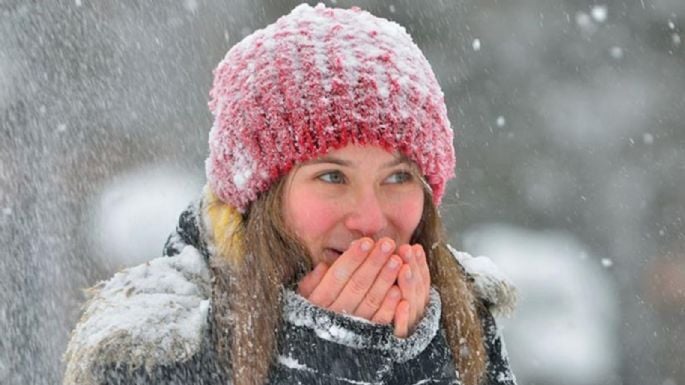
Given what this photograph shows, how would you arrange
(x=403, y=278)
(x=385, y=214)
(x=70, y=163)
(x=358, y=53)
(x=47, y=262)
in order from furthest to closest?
1. (x=70, y=163)
2. (x=47, y=262)
3. (x=358, y=53)
4. (x=385, y=214)
5. (x=403, y=278)

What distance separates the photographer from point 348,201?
5.90 ft

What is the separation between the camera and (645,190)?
7352 mm

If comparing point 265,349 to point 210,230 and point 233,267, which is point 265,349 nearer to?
point 233,267

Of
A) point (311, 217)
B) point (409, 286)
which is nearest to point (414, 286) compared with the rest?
point (409, 286)

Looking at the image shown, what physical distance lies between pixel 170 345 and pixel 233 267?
0.21 metres

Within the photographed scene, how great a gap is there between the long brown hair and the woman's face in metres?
0.04

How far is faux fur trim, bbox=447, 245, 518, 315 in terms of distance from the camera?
2.17m

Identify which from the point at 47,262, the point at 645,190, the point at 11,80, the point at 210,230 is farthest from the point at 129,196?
the point at 210,230

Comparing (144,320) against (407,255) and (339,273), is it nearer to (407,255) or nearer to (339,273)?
(339,273)

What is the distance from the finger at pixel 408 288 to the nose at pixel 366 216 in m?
0.11

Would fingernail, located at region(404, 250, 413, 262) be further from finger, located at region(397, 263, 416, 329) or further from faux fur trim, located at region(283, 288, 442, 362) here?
faux fur trim, located at region(283, 288, 442, 362)

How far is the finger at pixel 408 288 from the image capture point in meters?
1.71

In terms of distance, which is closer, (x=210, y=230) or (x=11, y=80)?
(x=210, y=230)

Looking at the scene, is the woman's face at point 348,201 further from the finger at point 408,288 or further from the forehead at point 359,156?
the finger at point 408,288
